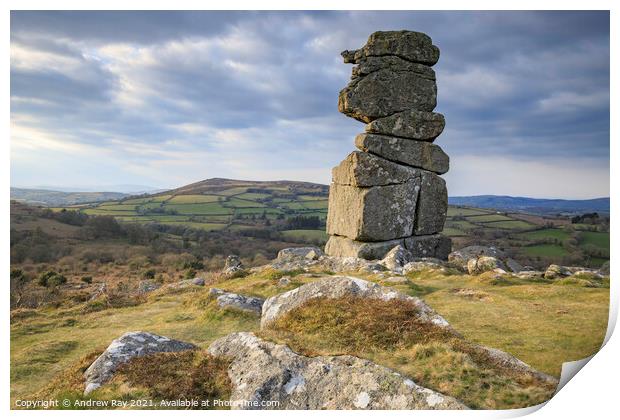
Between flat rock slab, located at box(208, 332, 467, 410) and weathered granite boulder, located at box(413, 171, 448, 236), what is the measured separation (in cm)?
Answer: 1566

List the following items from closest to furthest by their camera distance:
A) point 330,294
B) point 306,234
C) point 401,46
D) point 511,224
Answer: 1. point 330,294
2. point 401,46
3. point 511,224
4. point 306,234

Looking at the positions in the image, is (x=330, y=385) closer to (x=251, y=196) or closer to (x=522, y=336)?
(x=522, y=336)

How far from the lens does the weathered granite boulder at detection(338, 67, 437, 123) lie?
68.1 feet

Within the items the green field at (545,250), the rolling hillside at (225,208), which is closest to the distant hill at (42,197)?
the rolling hillside at (225,208)

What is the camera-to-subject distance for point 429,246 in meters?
22.2

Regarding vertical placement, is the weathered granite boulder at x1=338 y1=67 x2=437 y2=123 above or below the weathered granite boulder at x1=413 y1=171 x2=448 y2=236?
above

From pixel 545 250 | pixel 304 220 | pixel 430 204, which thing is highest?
pixel 430 204

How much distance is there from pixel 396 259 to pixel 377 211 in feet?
8.30

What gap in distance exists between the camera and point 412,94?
21172 mm

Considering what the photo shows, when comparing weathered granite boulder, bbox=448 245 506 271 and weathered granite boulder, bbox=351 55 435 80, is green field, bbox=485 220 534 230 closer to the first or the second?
weathered granite boulder, bbox=448 245 506 271

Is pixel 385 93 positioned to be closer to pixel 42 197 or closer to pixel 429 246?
pixel 429 246

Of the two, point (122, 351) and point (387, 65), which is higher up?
point (387, 65)

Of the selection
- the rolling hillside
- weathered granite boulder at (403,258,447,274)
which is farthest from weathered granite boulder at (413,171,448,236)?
the rolling hillside

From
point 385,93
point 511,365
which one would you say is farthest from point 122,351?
point 385,93
